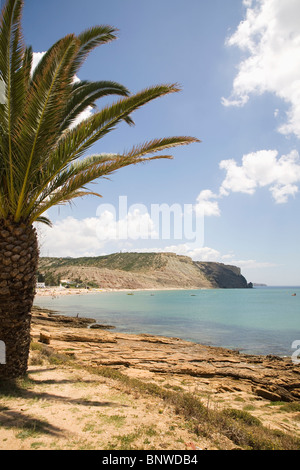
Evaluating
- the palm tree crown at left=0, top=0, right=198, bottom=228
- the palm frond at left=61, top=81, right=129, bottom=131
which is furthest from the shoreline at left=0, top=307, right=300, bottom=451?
the palm frond at left=61, top=81, right=129, bottom=131

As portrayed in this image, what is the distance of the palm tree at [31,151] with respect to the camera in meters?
5.28

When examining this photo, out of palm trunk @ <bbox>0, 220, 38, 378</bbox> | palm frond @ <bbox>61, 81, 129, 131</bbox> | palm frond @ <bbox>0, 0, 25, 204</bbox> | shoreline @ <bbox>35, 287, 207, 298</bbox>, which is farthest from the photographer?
shoreline @ <bbox>35, 287, 207, 298</bbox>

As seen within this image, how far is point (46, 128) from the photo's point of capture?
5.52 metres

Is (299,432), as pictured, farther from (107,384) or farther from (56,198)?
(56,198)

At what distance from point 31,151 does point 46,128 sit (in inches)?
23.0

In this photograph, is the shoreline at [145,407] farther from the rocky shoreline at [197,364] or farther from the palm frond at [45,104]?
the palm frond at [45,104]

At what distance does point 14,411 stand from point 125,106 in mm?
6668

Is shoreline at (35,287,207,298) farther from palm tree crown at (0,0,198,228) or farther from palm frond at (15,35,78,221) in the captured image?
palm frond at (15,35,78,221)

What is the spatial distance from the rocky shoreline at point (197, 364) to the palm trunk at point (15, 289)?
17.9ft

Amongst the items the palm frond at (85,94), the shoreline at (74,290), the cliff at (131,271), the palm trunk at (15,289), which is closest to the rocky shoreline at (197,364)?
the palm trunk at (15,289)

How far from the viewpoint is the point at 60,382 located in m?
7.10

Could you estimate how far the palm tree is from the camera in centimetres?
528

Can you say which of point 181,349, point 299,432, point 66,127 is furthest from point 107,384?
point 181,349

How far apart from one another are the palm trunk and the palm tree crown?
0.43m
